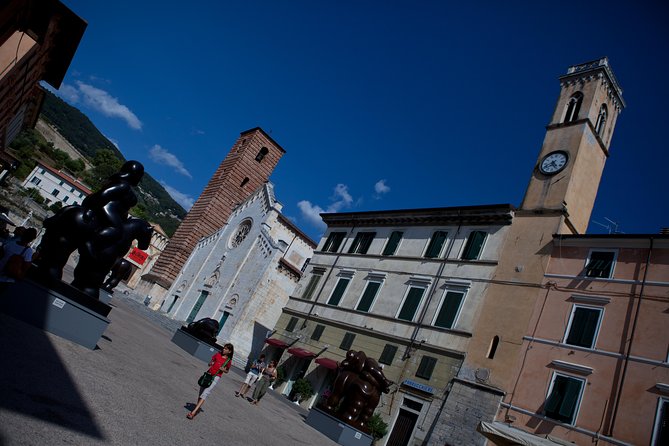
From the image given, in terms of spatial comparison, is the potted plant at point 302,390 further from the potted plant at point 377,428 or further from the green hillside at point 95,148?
the green hillside at point 95,148

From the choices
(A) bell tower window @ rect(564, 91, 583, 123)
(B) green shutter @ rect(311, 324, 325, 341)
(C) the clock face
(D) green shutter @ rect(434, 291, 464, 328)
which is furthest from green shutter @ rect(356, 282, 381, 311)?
(A) bell tower window @ rect(564, 91, 583, 123)

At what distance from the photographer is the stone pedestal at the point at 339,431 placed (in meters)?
14.2

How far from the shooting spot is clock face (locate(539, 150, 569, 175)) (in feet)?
69.6

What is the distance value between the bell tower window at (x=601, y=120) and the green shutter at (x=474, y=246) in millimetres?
9474

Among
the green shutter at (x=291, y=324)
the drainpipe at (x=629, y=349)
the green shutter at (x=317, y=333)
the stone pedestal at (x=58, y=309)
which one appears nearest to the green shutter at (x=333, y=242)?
the green shutter at (x=291, y=324)

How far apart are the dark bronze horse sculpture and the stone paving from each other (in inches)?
50.5

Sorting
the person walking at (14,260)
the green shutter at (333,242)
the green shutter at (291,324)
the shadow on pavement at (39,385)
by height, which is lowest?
the shadow on pavement at (39,385)

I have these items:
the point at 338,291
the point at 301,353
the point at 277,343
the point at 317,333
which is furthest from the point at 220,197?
the point at 301,353

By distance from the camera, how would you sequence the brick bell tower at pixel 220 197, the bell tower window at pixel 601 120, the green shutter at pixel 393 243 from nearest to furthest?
Result: 1. the bell tower window at pixel 601 120
2. the green shutter at pixel 393 243
3. the brick bell tower at pixel 220 197

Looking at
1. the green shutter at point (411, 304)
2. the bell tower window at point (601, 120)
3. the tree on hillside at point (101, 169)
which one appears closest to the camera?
the green shutter at point (411, 304)

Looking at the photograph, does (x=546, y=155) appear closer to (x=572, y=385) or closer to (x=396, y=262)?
(x=396, y=262)

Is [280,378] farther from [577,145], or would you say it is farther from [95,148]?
[95,148]

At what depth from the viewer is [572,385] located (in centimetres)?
1532

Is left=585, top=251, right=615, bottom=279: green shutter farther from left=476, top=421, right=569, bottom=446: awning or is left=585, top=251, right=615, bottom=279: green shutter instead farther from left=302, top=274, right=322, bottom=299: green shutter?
left=302, top=274, right=322, bottom=299: green shutter
